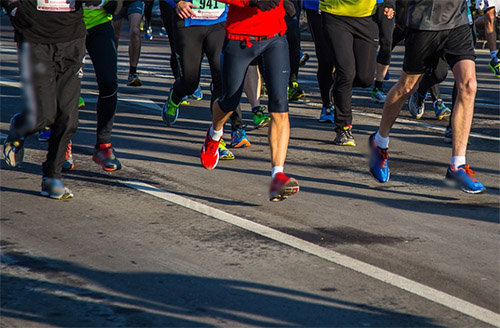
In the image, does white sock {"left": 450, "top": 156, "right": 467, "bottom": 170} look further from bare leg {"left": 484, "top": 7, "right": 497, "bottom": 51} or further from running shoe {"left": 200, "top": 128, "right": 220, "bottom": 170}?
bare leg {"left": 484, "top": 7, "right": 497, "bottom": 51}

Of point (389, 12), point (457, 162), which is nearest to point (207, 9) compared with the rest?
point (457, 162)

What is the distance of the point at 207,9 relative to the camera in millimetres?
7926

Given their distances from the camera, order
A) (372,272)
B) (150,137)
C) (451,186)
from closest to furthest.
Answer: (372,272) < (451,186) < (150,137)

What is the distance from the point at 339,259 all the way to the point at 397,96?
2.51 metres

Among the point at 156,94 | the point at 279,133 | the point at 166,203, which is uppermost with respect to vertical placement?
the point at 279,133

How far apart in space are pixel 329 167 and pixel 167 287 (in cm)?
360

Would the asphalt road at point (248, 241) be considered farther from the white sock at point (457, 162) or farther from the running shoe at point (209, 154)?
the white sock at point (457, 162)

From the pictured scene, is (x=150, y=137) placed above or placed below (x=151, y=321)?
below

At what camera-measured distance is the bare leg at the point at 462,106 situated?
22.8ft

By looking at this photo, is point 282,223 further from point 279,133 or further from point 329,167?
point 329,167

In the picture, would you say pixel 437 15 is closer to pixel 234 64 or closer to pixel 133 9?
pixel 234 64

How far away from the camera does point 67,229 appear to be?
5.79m

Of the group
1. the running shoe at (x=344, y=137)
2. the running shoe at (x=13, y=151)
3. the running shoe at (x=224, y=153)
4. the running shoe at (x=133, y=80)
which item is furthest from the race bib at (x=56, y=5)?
the running shoe at (x=133, y=80)

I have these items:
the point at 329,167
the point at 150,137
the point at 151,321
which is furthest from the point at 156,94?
the point at 151,321
